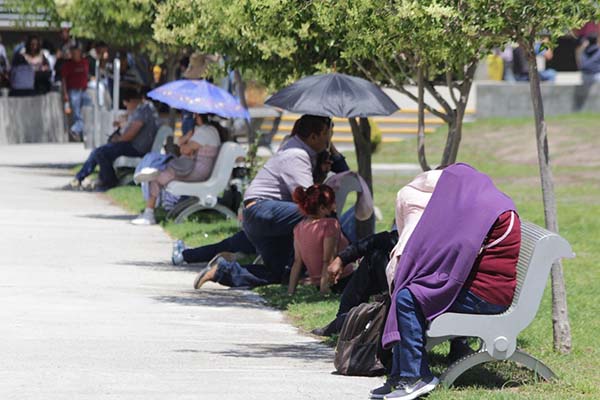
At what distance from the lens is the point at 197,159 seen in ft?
54.8

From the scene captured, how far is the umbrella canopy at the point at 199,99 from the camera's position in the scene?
16.7m

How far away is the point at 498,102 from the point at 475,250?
26365 millimetres

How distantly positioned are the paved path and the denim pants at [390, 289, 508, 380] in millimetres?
267

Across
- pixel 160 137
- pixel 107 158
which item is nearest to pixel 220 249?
pixel 160 137

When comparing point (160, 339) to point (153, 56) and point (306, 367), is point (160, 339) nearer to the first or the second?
point (306, 367)

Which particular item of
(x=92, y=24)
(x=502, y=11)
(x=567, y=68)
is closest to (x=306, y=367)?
(x=502, y=11)

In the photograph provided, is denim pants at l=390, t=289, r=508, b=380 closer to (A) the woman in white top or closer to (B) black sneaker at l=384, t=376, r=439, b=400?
(B) black sneaker at l=384, t=376, r=439, b=400

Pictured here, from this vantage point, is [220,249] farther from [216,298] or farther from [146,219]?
[146,219]

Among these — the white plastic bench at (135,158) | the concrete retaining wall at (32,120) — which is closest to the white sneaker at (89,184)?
the white plastic bench at (135,158)

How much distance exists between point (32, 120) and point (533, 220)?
58.9 feet

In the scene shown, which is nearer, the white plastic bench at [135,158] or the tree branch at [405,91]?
the tree branch at [405,91]

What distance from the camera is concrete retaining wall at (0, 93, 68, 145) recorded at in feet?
109

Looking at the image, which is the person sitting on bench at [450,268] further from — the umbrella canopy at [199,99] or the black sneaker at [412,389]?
the umbrella canopy at [199,99]

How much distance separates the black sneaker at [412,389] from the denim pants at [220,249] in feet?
17.8
